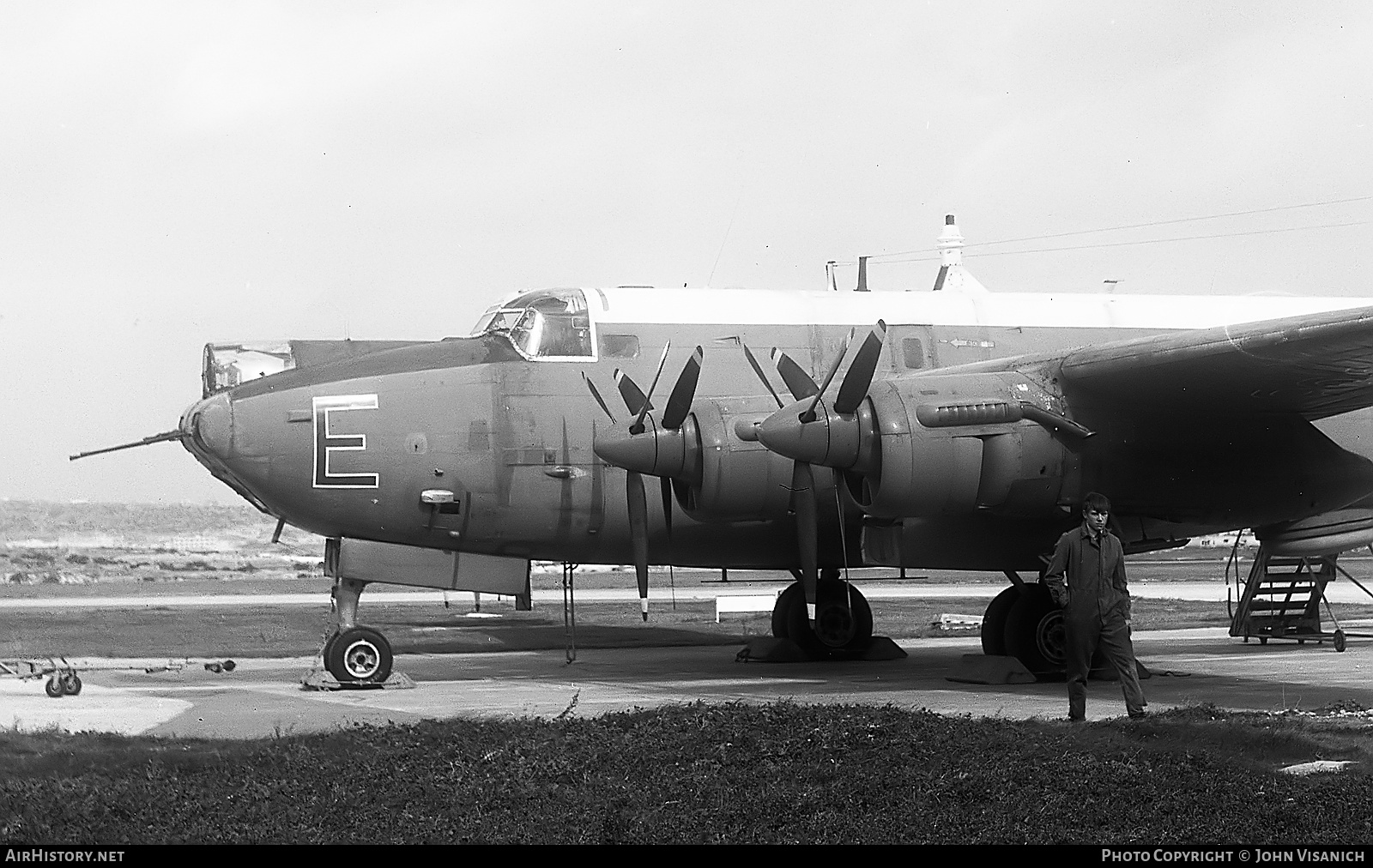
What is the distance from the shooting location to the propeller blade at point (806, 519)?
1387cm

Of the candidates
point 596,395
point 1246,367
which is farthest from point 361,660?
point 1246,367

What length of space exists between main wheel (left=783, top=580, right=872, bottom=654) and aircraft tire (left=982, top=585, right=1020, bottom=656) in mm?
2589

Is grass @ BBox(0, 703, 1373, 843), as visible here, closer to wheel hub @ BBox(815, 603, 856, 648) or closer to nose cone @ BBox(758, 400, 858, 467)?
nose cone @ BBox(758, 400, 858, 467)

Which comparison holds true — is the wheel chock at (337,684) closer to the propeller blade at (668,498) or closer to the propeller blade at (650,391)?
the propeller blade at (668,498)

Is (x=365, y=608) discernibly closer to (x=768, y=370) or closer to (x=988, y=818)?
(x=768, y=370)

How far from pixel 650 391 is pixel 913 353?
325 centimetres

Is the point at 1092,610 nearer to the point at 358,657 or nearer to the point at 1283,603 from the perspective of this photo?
the point at 358,657

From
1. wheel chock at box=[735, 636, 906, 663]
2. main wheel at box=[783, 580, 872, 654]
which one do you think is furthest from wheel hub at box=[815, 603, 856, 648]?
wheel chock at box=[735, 636, 906, 663]

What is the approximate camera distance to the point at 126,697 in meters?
13.6

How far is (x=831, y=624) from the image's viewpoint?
18656mm

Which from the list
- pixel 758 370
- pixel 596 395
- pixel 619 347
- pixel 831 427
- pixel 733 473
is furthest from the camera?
pixel 619 347

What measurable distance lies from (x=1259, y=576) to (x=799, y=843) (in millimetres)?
15757

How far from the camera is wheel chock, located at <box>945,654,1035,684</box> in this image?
14727mm

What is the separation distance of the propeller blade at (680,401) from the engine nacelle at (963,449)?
163 centimetres
